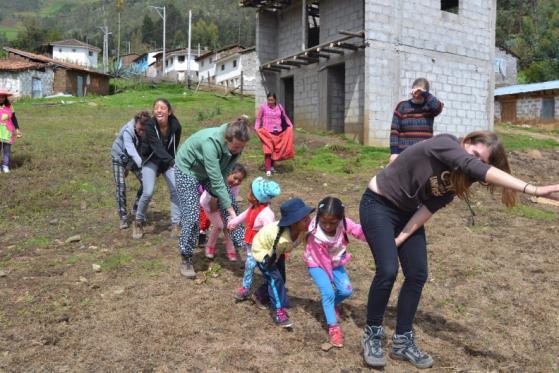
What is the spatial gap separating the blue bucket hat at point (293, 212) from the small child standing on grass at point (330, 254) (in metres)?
0.10

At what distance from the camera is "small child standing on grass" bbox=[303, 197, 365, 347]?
3.53m

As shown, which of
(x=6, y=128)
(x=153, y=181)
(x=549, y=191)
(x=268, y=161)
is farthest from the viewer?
(x=268, y=161)

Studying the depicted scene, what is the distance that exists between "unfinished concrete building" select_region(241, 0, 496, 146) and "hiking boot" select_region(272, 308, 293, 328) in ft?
36.9

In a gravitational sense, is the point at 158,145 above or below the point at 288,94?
below

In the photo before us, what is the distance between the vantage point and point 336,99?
1684cm

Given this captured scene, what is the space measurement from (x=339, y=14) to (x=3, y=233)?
1284 cm

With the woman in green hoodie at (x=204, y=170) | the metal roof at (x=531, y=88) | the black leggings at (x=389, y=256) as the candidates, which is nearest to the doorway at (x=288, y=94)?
the metal roof at (x=531, y=88)

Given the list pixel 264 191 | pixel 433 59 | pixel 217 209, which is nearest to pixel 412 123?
pixel 217 209

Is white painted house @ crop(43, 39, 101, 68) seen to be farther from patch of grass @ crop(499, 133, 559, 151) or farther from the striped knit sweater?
the striped knit sweater

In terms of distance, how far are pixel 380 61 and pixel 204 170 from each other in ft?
36.6

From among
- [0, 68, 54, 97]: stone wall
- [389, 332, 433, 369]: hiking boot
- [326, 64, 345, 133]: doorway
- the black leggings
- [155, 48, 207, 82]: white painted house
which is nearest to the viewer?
the black leggings

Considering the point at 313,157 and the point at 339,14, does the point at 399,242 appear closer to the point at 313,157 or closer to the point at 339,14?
the point at 313,157

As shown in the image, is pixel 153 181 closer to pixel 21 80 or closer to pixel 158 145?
pixel 158 145

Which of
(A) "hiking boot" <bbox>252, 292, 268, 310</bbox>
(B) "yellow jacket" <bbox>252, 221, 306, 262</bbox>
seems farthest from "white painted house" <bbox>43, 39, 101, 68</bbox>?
(B) "yellow jacket" <bbox>252, 221, 306, 262</bbox>
